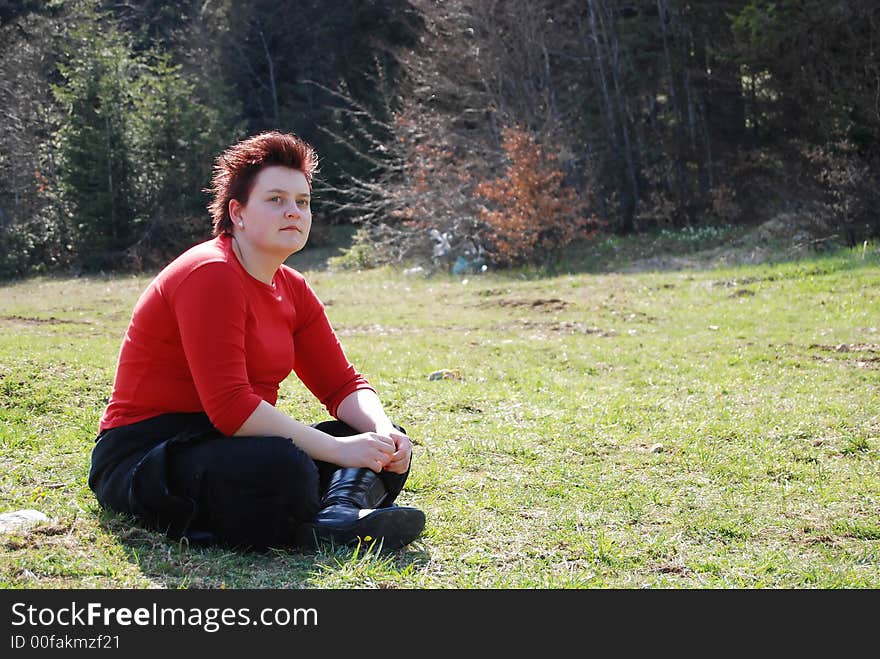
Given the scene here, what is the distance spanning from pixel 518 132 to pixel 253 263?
14.0 metres

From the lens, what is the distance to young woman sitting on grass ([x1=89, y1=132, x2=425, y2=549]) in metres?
3.46

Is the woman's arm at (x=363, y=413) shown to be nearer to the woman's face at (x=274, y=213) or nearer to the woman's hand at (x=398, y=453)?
the woman's hand at (x=398, y=453)

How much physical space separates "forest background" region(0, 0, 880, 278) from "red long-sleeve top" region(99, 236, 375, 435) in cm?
1219

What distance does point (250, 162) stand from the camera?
3.74m

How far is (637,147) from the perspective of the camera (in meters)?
20.5

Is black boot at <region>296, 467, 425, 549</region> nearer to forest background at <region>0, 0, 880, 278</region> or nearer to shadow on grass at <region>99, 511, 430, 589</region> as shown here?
shadow on grass at <region>99, 511, 430, 589</region>

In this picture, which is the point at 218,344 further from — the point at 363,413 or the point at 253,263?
the point at 363,413

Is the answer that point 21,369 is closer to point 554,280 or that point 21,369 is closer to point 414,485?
point 414,485

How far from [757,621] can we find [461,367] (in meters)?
5.30

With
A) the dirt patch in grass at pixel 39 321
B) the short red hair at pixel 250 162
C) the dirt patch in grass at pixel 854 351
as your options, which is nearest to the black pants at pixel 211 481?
the short red hair at pixel 250 162

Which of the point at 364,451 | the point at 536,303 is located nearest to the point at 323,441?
the point at 364,451

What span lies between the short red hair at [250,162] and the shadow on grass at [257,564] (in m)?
1.24

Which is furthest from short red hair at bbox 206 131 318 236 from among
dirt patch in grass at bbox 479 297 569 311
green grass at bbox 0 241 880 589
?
dirt patch in grass at bbox 479 297 569 311

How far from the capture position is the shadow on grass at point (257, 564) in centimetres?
319
